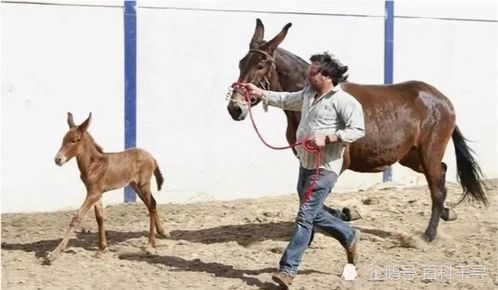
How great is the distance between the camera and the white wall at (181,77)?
895cm

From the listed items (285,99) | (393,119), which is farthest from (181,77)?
(285,99)

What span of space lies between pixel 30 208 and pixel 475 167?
4956 millimetres

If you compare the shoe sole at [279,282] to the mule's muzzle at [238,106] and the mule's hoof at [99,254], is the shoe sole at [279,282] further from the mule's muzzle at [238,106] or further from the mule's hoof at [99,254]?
the mule's hoof at [99,254]

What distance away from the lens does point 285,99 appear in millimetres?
6516

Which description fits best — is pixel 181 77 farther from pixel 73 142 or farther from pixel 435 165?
pixel 435 165

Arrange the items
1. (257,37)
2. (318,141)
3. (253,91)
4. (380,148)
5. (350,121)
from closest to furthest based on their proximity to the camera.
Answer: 1. (318,141)
2. (350,121)
3. (253,91)
4. (257,37)
5. (380,148)

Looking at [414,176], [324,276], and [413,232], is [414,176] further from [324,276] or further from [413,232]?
[324,276]

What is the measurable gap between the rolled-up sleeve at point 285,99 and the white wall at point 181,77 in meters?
3.27

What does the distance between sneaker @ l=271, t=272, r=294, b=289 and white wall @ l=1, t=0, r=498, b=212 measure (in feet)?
12.8

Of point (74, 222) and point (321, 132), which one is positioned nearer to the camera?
point (321, 132)

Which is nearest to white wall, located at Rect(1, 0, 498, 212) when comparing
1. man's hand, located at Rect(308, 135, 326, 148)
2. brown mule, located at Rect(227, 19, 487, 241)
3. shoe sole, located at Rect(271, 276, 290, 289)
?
brown mule, located at Rect(227, 19, 487, 241)

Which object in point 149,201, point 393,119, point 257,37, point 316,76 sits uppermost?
point 257,37

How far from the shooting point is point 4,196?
8891 millimetres

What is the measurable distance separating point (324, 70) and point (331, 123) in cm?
40
